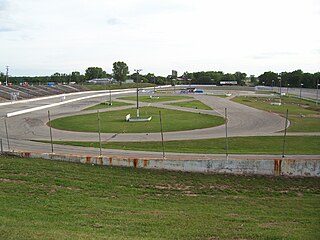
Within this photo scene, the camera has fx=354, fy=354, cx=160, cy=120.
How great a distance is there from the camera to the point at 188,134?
37969mm

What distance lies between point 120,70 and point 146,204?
7127 inches

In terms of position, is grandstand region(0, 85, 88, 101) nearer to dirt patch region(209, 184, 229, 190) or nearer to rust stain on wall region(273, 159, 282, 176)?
dirt patch region(209, 184, 229, 190)

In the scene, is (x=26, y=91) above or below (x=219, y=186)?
above

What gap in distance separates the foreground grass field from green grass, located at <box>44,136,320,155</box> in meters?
6.95

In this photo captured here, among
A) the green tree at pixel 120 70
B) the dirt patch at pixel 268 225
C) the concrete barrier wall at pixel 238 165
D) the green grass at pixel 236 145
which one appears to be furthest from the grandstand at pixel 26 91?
the dirt patch at pixel 268 225

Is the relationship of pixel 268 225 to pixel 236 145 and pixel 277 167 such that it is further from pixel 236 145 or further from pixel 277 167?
pixel 236 145

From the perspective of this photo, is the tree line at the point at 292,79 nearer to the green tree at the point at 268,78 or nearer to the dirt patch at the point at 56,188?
the green tree at the point at 268,78

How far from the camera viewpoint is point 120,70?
19375 centimetres

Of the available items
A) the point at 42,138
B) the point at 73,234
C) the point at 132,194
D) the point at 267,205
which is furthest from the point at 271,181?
the point at 42,138

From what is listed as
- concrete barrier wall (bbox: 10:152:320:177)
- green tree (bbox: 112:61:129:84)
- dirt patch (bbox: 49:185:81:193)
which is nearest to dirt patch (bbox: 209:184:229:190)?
concrete barrier wall (bbox: 10:152:320:177)

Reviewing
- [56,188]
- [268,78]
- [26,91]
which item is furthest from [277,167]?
[268,78]

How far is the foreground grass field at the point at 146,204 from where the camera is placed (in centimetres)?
1245

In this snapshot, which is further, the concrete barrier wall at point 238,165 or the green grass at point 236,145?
the green grass at point 236,145

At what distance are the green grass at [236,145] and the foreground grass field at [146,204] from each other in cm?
695
